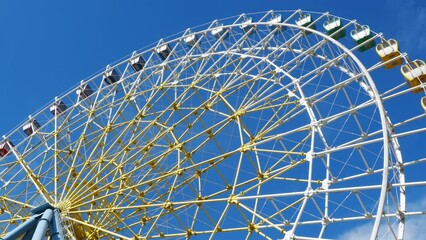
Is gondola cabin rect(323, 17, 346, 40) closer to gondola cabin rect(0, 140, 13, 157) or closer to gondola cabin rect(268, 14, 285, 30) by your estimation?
gondola cabin rect(268, 14, 285, 30)

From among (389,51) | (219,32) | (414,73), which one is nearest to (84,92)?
(219,32)

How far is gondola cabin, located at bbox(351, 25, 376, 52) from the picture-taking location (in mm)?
25156

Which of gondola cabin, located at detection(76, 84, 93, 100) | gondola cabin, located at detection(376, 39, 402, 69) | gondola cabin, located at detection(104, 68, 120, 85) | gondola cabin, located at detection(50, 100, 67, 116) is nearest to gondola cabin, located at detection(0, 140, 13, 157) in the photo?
gondola cabin, located at detection(50, 100, 67, 116)

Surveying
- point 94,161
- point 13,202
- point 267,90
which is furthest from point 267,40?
point 13,202

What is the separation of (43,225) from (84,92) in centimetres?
1132

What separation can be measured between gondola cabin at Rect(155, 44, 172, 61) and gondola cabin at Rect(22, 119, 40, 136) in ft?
25.3

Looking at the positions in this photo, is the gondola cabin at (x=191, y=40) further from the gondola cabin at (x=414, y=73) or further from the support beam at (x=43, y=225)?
the support beam at (x=43, y=225)

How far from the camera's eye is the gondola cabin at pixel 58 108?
3136cm

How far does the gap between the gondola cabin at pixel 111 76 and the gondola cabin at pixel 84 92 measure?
0.99 metres

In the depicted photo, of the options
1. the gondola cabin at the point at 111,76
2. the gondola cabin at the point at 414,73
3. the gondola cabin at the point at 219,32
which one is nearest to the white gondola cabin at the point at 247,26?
the gondola cabin at the point at 219,32

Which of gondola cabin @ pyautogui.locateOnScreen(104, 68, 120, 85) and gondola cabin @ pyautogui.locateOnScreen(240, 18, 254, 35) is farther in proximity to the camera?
gondola cabin @ pyautogui.locateOnScreen(104, 68, 120, 85)

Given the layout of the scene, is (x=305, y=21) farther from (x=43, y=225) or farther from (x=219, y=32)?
(x=43, y=225)

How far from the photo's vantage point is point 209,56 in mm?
27734

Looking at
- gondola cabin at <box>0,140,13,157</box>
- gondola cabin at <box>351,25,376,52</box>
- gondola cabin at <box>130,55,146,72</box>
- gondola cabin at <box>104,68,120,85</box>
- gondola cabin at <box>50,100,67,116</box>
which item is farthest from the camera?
gondola cabin at <box>0,140,13,157</box>
